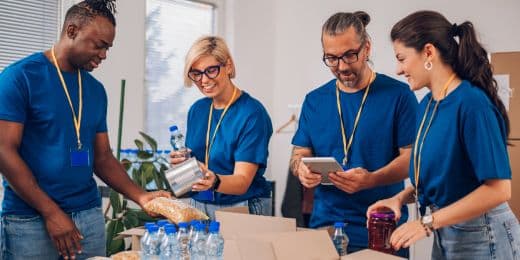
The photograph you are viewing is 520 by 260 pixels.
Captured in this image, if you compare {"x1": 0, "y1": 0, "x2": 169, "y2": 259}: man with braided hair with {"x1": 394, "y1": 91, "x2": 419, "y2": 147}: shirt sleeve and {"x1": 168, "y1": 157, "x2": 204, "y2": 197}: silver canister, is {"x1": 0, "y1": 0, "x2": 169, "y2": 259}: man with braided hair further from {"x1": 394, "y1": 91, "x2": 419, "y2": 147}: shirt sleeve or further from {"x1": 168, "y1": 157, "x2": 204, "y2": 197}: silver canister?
{"x1": 394, "y1": 91, "x2": 419, "y2": 147}: shirt sleeve

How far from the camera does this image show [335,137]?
2248mm

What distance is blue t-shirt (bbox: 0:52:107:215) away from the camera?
1.95 m

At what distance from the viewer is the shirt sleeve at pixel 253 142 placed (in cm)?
237

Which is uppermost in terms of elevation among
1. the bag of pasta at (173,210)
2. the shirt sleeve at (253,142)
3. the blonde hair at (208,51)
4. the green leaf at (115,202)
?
the blonde hair at (208,51)

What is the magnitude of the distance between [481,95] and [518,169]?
8.13 feet

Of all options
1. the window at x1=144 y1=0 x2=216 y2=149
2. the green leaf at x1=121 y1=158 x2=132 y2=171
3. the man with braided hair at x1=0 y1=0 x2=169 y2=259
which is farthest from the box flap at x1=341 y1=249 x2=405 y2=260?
the window at x1=144 y1=0 x2=216 y2=149

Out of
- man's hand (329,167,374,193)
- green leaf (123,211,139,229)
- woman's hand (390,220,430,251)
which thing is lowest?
green leaf (123,211,139,229)

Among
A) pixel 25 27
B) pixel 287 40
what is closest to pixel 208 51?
pixel 25 27

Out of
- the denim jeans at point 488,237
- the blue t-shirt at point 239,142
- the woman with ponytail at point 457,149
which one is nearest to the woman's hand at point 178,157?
the blue t-shirt at point 239,142

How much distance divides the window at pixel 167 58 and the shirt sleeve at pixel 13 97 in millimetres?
2482

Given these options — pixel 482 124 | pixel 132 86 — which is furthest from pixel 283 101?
pixel 482 124

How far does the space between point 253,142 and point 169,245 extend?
0.76m

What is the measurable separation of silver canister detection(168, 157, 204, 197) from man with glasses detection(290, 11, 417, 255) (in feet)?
1.34

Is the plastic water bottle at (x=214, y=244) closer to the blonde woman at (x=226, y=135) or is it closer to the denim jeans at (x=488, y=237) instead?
the blonde woman at (x=226, y=135)
